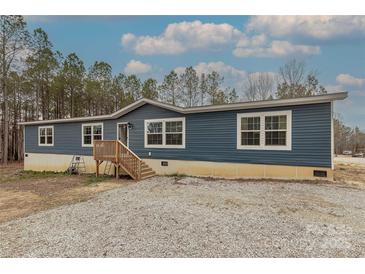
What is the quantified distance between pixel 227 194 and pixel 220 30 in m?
9.68

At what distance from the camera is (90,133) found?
12.3 metres

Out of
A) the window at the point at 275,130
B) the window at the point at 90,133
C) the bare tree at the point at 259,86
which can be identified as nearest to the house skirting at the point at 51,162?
the window at the point at 90,133

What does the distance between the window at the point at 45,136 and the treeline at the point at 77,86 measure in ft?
21.1

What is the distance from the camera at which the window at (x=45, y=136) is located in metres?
13.8

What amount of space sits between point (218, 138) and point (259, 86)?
16.2 metres

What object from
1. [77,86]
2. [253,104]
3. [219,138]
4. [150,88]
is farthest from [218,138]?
[77,86]

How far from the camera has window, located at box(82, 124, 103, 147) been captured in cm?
1209

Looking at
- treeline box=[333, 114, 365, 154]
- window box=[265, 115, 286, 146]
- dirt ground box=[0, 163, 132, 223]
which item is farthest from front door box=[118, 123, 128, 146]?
treeline box=[333, 114, 365, 154]

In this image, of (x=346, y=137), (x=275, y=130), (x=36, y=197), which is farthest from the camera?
(x=346, y=137)

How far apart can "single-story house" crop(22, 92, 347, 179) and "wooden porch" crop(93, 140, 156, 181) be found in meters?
0.04

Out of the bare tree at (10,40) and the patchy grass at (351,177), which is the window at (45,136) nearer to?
the bare tree at (10,40)

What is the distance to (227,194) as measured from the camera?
6.08 meters

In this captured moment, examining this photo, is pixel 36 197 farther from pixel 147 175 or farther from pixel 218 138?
pixel 218 138
